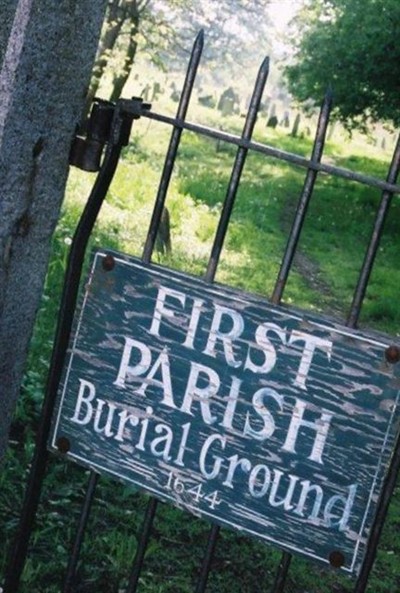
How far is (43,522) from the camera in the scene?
301 centimetres

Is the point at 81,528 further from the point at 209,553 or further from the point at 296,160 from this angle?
the point at 296,160

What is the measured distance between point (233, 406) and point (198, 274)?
5410 mm

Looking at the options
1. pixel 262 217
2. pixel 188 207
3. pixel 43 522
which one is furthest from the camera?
pixel 262 217

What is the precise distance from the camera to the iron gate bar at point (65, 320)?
2061 mm

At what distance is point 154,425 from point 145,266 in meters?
0.42

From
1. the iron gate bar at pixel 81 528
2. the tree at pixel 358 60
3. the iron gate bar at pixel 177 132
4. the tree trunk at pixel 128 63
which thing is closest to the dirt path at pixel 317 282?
the tree at pixel 358 60

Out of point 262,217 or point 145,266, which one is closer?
point 145,266

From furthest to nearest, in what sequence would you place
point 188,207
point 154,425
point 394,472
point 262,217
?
point 262,217 < point 188,207 < point 154,425 < point 394,472

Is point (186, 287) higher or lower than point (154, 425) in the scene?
higher

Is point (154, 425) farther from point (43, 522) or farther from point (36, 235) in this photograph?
point (43, 522)

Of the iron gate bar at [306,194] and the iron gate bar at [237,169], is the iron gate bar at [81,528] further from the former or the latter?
the iron gate bar at [306,194]

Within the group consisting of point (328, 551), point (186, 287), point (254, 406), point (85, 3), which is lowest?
point (328, 551)

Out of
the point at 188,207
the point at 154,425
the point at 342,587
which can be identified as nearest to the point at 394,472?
the point at 154,425

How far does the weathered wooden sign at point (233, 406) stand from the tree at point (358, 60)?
11756mm
